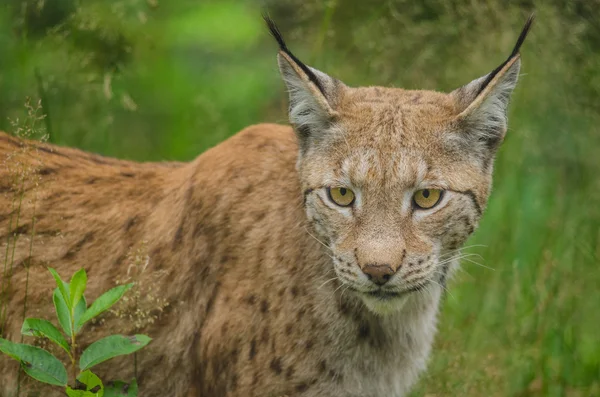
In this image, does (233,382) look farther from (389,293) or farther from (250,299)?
(389,293)

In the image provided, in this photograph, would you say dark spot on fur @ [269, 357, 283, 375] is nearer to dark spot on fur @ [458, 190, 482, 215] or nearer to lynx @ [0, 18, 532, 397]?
lynx @ [0, 18, 532, 397]

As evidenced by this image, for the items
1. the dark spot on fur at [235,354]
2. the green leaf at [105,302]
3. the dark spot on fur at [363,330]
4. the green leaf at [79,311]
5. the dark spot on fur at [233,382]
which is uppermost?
the green leaf at [105,302]

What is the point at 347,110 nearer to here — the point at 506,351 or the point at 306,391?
the point at 306,391

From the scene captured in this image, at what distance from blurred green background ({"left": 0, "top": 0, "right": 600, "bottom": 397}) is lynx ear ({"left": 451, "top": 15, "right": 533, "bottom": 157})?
1.28m

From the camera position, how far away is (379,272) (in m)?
3.96

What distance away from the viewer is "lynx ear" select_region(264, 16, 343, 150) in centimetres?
427

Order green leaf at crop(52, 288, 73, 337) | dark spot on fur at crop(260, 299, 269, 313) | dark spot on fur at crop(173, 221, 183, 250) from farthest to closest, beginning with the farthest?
dark spot on fur at crop(173, 221, 183, 250) < dark spot on fur at crop(260, 299, 269, 313) < green leaf at crop(52, 288, 73, 337)

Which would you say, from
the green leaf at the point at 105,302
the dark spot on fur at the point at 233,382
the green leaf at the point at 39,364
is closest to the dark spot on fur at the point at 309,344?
the dark spot on fur at the point at 233,382

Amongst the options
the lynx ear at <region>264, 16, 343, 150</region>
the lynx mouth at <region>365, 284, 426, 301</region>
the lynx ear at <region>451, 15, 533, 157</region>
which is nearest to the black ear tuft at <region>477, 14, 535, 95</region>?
the lynx ear at <region>451, 15, 533, 157</region>

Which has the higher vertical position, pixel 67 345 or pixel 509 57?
pixel 509 57

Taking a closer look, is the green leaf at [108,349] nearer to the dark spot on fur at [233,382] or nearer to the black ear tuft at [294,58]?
the dark spot on fur at [233,382]

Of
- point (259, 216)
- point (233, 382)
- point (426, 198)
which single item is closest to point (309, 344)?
point (233, 382)

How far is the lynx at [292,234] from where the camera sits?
4152mm

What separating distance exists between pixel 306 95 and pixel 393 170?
53cm
